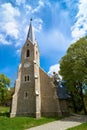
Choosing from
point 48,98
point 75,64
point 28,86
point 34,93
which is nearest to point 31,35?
point 28,86

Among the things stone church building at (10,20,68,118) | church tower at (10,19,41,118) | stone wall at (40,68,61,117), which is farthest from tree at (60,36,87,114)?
church tower at (10,19,41,118)

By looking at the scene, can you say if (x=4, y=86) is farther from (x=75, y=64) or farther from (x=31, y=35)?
(x=75, y=64)

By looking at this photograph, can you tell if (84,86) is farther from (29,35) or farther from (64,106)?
(29,35)

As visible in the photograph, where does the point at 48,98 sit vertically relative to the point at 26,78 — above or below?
below

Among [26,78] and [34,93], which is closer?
[34,93]

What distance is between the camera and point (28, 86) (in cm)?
3572

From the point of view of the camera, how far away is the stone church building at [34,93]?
111 ft

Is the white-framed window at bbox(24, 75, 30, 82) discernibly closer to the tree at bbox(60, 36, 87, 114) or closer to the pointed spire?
the tree at bbox(60, 36, 87, 114)

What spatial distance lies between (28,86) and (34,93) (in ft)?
7.71

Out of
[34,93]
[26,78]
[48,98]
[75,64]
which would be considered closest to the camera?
[75,64]

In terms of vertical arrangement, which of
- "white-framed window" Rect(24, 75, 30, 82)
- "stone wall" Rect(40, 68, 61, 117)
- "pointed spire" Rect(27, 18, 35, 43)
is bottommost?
"stone wall" Rect(40, 68, 61, 117)

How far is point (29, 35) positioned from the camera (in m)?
43.1

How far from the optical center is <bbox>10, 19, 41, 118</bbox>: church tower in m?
33.7

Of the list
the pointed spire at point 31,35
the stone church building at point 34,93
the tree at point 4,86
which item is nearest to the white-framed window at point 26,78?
the stone church building at point 34,93
